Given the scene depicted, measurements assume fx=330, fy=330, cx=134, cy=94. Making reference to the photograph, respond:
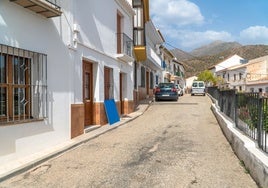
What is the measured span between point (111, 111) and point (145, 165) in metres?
7.27

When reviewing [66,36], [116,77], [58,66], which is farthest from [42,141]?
[116,77]

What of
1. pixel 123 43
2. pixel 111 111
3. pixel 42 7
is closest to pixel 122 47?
pixel 123 43

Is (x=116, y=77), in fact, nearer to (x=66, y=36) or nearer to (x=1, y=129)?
(x=66, y=36)

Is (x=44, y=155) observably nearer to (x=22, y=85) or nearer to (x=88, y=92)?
(x=22, y=85)

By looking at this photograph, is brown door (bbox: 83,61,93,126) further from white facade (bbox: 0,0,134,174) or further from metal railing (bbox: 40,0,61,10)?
metal railing (bbox: 40,0,61,10)

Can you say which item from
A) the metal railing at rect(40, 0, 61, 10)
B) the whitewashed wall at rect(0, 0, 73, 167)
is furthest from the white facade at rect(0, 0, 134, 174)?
the metal railing at rect(40, 0, 61, 10)

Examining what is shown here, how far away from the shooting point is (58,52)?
9.25 m

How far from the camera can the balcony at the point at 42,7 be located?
740cm

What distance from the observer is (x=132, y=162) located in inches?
294

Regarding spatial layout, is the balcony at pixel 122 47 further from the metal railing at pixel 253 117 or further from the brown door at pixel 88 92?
the metal railing at pixel 253 117

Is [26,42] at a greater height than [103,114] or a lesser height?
greater

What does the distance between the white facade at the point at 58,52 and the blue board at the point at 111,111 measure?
2.17 ft

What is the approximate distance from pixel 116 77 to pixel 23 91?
7.92m

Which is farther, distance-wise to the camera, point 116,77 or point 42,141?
point 116,77
